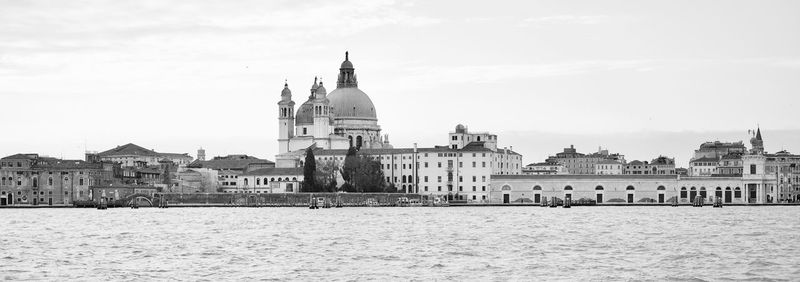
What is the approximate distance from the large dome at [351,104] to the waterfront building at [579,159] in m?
36.5

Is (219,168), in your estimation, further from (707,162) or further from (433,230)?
(433,230)

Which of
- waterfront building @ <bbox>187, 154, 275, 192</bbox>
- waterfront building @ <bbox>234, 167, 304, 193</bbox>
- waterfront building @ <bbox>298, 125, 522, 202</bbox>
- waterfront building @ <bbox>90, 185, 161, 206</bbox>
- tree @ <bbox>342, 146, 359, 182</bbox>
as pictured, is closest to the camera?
waterfront building @ <bbox>90, 185, 161, 206</bbox>

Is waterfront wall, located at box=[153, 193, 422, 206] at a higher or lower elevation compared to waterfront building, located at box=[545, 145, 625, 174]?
lower

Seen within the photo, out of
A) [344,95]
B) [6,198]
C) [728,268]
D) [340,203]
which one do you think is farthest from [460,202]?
[728,268]

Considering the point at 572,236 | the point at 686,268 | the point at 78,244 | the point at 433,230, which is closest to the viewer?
the point at 686,268

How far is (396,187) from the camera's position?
387 ft

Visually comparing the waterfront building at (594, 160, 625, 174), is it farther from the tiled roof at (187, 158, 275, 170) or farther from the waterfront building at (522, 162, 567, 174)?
the tiled roof at (187, 158, 275, 170)

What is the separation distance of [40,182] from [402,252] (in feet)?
228

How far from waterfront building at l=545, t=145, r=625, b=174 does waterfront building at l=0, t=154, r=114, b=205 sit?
229 ft

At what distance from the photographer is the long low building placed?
381 feet

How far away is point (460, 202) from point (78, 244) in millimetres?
69032

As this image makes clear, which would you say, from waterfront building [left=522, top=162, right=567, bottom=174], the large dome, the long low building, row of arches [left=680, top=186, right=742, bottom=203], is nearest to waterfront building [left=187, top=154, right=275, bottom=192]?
the large dome

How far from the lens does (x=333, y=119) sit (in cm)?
13250

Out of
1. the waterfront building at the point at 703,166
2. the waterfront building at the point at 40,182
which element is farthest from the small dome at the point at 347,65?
the waterfront building at the point at 703,166
